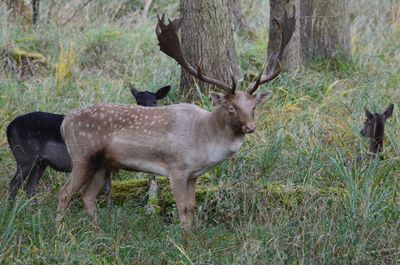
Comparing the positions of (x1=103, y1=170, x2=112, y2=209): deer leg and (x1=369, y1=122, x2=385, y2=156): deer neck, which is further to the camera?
(x1=369, y1=122, x2=385, y2=156): deer neck

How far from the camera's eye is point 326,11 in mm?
11695

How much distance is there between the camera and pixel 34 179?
7.91 meters

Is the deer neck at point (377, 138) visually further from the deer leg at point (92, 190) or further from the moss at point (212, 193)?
the deer leg at point (92, 190)

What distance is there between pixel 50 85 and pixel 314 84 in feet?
11.2

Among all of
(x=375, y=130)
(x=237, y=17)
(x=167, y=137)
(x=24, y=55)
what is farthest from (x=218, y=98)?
(x=237, y=17)

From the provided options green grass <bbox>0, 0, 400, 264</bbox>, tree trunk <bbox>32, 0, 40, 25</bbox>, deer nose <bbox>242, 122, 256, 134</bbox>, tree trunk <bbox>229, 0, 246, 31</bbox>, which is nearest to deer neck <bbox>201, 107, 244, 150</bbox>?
deer nose <bbox>242, 122, 256, 134</bbox>

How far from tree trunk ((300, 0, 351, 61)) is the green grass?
0.91ft

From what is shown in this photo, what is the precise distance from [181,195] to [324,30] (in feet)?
18.0

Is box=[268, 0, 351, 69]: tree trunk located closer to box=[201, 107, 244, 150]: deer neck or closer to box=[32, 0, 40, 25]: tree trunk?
box=[32, 0, 40, 25]: tree trunk

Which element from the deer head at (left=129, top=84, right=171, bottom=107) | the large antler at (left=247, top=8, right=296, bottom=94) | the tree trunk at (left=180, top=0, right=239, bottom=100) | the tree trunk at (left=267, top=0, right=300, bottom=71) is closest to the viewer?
the large antler at (left=247, top=8, right=296, bottom=94)

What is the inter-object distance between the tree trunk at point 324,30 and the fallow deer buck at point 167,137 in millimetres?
4370

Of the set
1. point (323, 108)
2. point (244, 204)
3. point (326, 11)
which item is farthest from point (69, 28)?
point (244, 204)

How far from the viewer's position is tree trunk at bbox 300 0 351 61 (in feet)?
38.1

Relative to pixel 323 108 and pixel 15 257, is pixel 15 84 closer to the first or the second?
pixel 323 108
